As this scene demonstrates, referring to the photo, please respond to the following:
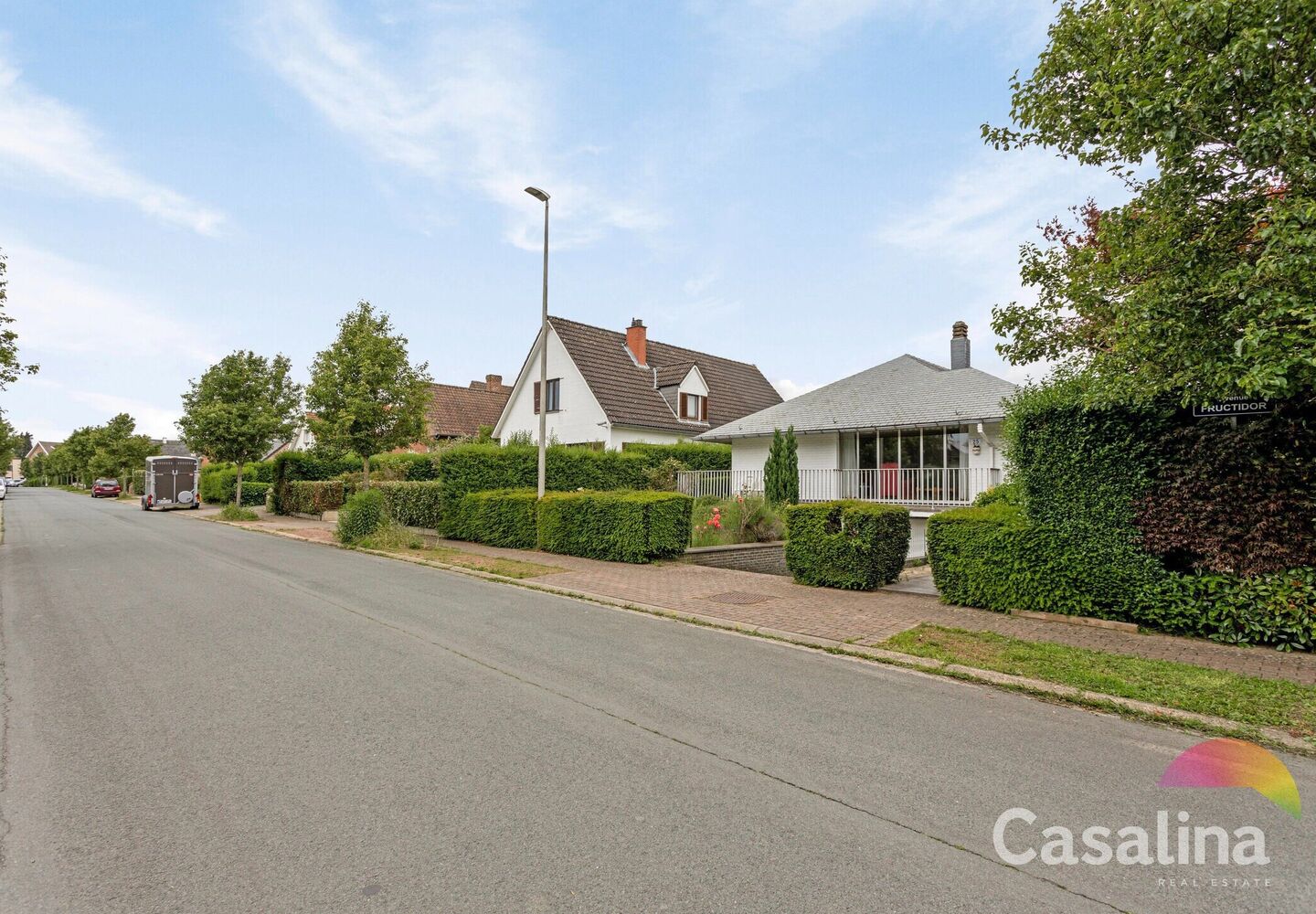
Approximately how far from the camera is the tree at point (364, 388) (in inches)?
790

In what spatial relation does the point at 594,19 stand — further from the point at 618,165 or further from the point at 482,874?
the point at 482,874

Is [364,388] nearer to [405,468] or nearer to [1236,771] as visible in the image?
[405,468]

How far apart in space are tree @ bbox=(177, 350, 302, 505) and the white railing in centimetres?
1822

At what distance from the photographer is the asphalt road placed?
114 inches

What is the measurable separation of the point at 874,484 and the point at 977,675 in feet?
58.0

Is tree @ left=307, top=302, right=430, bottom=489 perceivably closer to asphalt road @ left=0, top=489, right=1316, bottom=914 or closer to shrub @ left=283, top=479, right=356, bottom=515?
shrub @ left=283, top=479, right=356, bottom=515

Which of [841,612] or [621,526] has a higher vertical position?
[621,526]

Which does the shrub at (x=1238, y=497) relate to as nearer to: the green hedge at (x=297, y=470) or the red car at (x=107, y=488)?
the green hedge at (x=297, y=470)

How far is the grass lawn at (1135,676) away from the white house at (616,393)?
22.3 m

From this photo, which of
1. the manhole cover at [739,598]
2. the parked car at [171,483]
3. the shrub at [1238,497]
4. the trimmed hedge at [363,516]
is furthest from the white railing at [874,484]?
the parked car at [171,483]

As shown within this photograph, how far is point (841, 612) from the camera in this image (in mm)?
9109

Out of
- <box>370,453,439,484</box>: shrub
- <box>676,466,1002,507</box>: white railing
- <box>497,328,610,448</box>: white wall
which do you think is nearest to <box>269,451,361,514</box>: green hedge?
<box>370,453,439,484</box>: shrub

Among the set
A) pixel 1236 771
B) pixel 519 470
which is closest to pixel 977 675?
pixel 1236 771

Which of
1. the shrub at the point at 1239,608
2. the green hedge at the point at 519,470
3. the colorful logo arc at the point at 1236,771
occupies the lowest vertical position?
the colorful logo arc at the point at 1236,771
